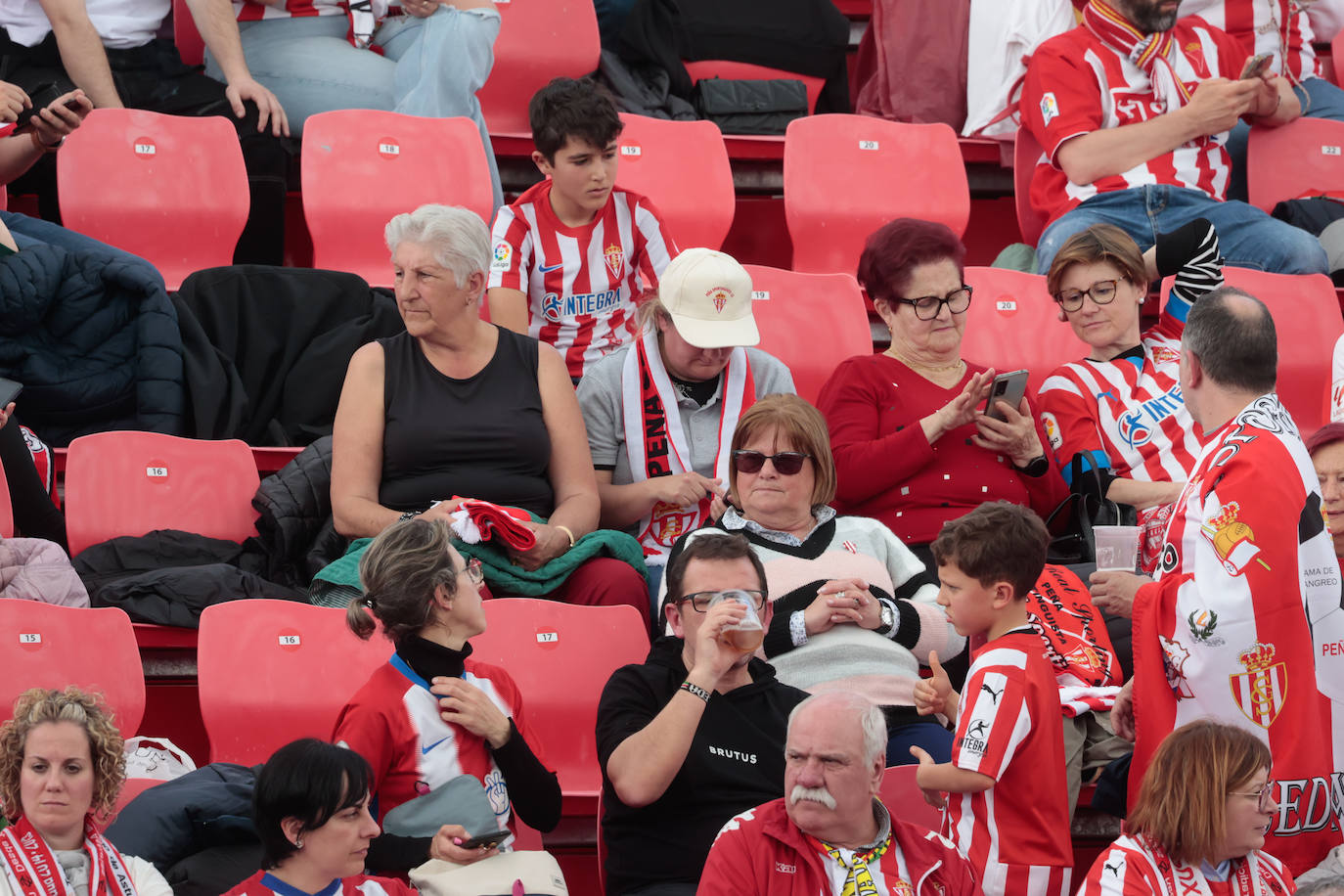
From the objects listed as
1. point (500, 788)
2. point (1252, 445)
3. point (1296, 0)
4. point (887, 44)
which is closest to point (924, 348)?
Result: point (1252, 445)

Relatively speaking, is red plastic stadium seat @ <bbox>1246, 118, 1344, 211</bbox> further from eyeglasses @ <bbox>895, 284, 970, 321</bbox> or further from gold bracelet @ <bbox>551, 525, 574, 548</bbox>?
gold bracelet @ <bbox>551, 525, 574, 548</bbox>

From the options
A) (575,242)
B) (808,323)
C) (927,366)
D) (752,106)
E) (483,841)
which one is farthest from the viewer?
(752,106)

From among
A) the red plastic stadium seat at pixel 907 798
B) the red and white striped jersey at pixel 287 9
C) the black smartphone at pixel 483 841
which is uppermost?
the red and white striped jersey at pixel 287 9

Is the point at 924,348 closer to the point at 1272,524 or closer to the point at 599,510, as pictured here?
the point at 599,510

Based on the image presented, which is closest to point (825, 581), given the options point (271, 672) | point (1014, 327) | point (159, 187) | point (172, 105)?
point (271, 672)

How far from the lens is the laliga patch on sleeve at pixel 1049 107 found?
4.80 meters

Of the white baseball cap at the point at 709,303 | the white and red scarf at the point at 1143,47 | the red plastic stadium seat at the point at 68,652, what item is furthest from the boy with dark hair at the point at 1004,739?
the white and red scarf at the point at 1143,47

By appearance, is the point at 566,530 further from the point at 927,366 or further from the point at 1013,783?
the point at 1013,783

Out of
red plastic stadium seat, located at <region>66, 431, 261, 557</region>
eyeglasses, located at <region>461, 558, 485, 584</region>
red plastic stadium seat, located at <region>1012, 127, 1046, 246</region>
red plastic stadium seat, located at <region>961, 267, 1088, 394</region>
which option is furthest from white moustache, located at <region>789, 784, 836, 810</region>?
red plastic stadium seat, located at <region>1012, 127, 1046, 246</region>

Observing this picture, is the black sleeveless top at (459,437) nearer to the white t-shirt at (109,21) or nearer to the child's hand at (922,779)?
the child's hand at (922,779)

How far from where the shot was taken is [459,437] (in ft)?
11.6

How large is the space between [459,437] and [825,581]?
35.1 inches

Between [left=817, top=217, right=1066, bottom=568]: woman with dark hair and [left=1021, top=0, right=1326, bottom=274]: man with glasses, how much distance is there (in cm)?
99

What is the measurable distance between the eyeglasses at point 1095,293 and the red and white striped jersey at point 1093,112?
0.92 meters
